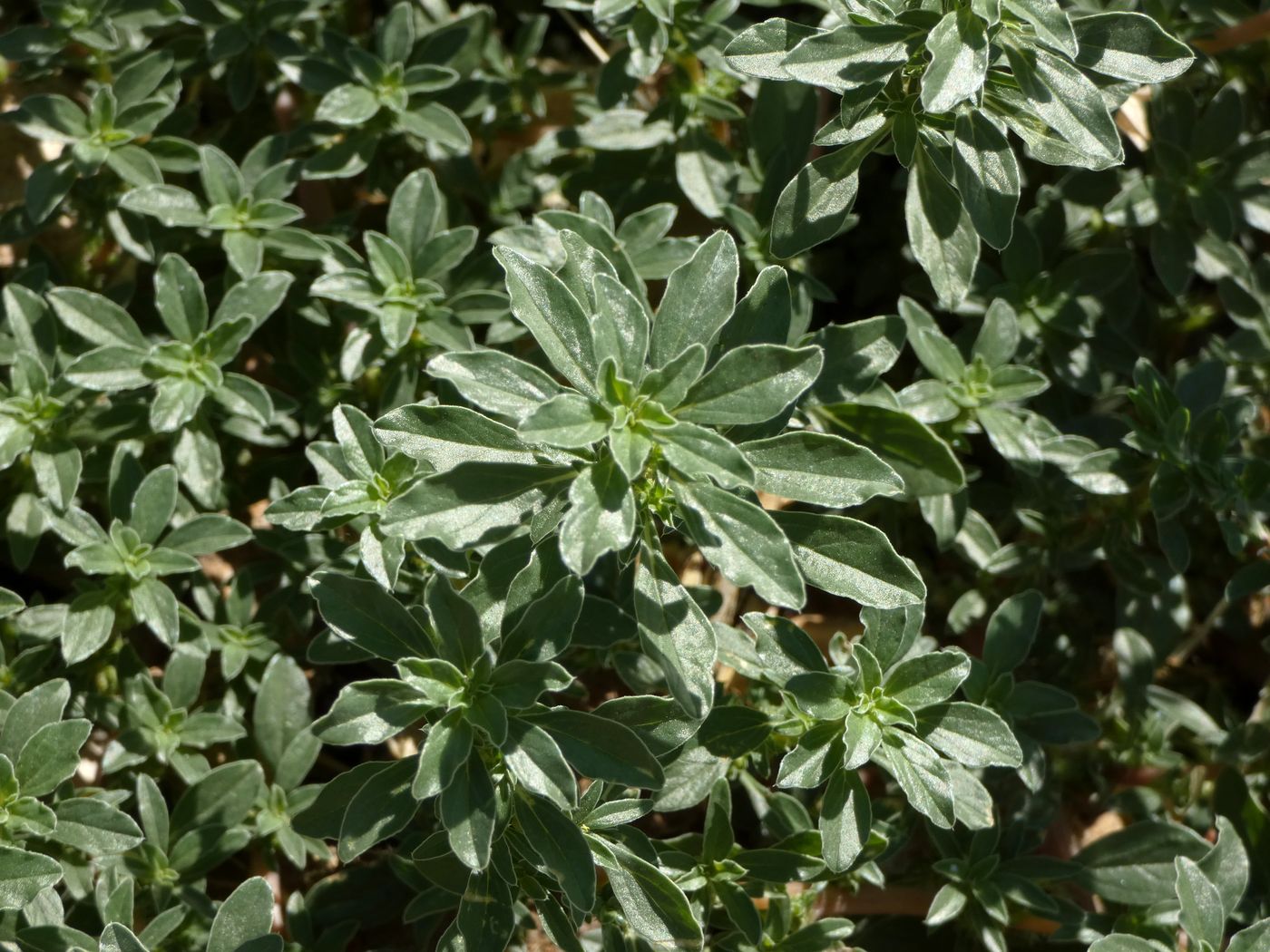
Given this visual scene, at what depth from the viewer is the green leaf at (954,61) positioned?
2.37 m

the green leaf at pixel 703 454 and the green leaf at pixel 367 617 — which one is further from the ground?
the green leaf at pixel 703 454

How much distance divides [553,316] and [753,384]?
0.40 m

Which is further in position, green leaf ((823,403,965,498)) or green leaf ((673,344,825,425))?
green leaf ((823,403,965,498))

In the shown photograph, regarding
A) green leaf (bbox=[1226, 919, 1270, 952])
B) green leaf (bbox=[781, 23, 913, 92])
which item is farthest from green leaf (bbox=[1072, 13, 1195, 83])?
green leaf (bbox=[1226, 919, 1270, 952])

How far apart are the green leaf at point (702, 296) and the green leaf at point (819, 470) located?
0.80ft

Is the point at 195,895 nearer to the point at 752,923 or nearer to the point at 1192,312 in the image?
the point at 752,923

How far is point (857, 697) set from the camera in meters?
2.64

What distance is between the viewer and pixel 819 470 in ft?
7.83

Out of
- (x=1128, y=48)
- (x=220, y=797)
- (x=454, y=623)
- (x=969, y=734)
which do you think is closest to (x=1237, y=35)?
(x=1128, y=48)

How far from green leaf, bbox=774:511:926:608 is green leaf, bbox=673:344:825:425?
0.27 meters

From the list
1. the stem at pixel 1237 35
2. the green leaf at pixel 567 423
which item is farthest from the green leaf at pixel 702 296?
the stem at pixel 1237 35

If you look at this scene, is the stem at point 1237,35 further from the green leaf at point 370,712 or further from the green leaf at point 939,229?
the green leaf at point 370,712

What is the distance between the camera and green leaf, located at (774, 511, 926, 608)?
2357 millimetres

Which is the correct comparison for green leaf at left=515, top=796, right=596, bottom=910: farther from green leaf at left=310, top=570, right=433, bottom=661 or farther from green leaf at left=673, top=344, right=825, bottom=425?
green leaf at left=673, top=344, right=825, bottom=425
